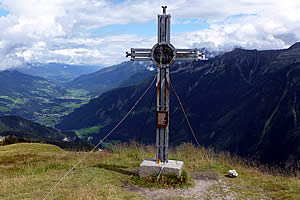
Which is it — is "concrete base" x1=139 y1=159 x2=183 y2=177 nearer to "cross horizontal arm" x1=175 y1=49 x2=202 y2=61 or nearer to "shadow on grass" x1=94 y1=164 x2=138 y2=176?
"shadow on grass" x1=94 y1=164 x2=138 y2=176

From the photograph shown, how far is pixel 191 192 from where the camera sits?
13.9m

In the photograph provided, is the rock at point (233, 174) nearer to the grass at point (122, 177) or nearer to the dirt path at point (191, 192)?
the grass at point (122, 177)

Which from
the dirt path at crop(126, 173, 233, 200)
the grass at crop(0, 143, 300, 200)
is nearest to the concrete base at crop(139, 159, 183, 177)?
the grass at crop(0, 143, 300, 200)

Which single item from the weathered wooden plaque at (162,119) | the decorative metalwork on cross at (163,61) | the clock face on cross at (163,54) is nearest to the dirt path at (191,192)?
the decorative metalwork on cross at (163,61)

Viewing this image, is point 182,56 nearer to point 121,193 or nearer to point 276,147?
point 121,193

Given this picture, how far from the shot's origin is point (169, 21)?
51.4ft

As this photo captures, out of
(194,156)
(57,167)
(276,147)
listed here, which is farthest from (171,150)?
(276,147)

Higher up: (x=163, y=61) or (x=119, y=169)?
(x=163, y=61)

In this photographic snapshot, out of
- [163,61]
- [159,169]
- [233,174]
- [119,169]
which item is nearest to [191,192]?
[159,169]

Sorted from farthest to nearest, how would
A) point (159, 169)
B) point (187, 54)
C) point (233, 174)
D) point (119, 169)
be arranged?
1. point (119, 169)
2. point (233, 174)
3. point (187, 54)
4. point (159, 169)

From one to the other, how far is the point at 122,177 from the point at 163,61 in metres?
7.46

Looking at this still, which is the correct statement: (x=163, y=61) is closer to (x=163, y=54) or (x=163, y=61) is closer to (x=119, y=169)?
(x=163, y=54)

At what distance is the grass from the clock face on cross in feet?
22.4

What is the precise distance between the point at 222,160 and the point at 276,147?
195 m
